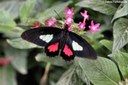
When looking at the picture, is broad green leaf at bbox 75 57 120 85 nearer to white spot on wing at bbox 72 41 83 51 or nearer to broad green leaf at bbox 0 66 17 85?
white spot on wing at bbox 72 41 83 51

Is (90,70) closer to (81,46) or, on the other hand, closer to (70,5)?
(81,46)

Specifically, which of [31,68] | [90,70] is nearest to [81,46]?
[90,70]

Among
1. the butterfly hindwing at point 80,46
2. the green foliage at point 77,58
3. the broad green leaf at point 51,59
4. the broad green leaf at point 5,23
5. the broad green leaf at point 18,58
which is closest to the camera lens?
the butterfly hindwing at point 80,46

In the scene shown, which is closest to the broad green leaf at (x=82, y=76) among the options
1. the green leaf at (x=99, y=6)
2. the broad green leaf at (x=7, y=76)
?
the green leaf at (x=99, y=6)

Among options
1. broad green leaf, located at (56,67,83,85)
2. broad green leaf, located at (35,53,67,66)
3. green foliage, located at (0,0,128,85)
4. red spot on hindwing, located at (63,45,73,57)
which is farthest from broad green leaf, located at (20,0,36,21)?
red spot on hindwing, located at (63,45,73,57)

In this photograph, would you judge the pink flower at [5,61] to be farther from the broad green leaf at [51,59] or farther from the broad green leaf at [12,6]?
the broad green leaf at [51,59]

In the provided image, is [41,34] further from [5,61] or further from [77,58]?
[5,61]

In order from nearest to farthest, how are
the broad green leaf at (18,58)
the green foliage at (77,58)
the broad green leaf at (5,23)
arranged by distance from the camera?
the green foliage at (77,58)
the broad green leaf at (5,23)
the broad green leaf at (18,58)
